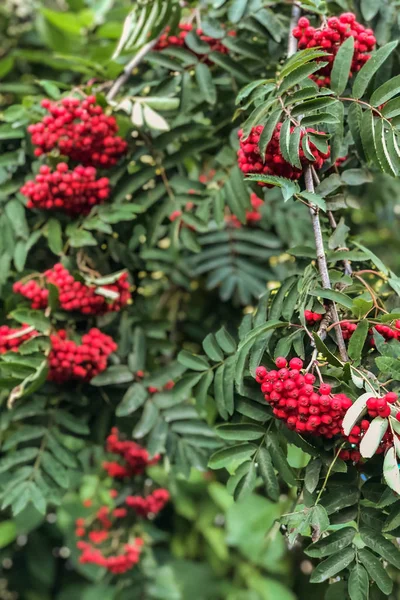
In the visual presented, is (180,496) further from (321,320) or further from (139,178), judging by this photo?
(321,320)

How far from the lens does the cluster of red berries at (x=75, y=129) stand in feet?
4.81

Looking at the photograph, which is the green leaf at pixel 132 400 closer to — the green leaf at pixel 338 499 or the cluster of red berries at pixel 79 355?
the cluster of red berries at pixel 79 355

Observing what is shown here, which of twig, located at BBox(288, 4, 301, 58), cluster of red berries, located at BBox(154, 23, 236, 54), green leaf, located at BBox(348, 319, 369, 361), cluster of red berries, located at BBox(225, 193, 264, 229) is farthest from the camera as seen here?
cluster of red berries, located at BBox(225, 193, 264, 229)

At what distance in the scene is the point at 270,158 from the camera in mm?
1203

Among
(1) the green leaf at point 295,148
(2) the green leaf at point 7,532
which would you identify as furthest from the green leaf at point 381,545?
(2) the green leaf at point 7,532

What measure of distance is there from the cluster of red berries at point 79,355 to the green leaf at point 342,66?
2.18 feet

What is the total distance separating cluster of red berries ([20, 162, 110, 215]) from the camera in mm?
1479

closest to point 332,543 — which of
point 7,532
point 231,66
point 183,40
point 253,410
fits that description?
point 253,410

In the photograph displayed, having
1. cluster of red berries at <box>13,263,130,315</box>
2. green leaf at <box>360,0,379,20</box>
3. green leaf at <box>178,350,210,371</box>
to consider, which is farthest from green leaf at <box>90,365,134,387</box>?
green leaf at <box>360,0,379,20</box>

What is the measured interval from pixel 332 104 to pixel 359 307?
35 centimetres

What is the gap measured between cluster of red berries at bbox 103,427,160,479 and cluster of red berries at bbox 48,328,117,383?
368 mm

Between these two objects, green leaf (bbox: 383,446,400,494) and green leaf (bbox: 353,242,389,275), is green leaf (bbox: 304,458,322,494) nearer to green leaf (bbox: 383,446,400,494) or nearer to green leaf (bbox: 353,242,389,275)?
green leaf (bbox: 383,446,400,494)

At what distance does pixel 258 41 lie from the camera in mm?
1696

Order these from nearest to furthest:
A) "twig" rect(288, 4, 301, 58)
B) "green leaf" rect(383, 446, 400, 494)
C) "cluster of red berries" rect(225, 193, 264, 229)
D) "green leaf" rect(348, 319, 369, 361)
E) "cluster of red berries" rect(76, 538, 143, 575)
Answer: "green leaf" rect(383, 446, 400, 494), "green leaf" rect(348, 319, 369, 361), "twig" rect(288, 4, 301, 58), "cluster of red berries" rect(76, 538, 143, 575), "cluster of red berries" rect(225, 193, 264, 229)
